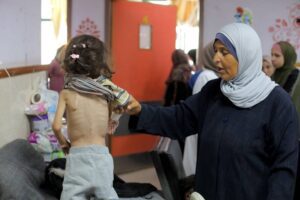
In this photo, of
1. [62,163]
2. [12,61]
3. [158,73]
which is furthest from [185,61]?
[62,163]

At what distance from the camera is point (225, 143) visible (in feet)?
5.55

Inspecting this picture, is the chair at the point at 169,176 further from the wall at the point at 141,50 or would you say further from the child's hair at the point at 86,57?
the wall at the point at 141,50

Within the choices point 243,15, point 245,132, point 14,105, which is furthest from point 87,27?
point 245,132

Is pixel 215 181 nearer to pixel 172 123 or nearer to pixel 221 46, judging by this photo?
pixel 172 123

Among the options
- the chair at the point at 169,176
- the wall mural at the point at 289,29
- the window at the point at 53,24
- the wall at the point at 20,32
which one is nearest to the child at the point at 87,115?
the chair at the point at 169,176

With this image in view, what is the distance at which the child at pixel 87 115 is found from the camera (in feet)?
6.90

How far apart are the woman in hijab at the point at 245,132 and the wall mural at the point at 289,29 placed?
3417 mm

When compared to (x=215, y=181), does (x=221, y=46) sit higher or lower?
higher

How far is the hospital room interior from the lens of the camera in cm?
246

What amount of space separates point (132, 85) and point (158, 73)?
0.48 metres

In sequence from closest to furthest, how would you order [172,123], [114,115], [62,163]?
[172,123] < [114,115] < [62,163]

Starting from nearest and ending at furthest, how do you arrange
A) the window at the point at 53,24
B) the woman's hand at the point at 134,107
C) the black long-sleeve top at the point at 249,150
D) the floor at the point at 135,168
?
the black long-sleeve top at the point at 249,150, the woman's hand at the point at 134,107, the floor at the point at 135,168, the window at the point at 53,24

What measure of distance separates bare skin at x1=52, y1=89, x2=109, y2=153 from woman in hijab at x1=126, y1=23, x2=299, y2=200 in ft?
1.94

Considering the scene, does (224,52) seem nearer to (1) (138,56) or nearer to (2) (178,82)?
(2) (178,82)
